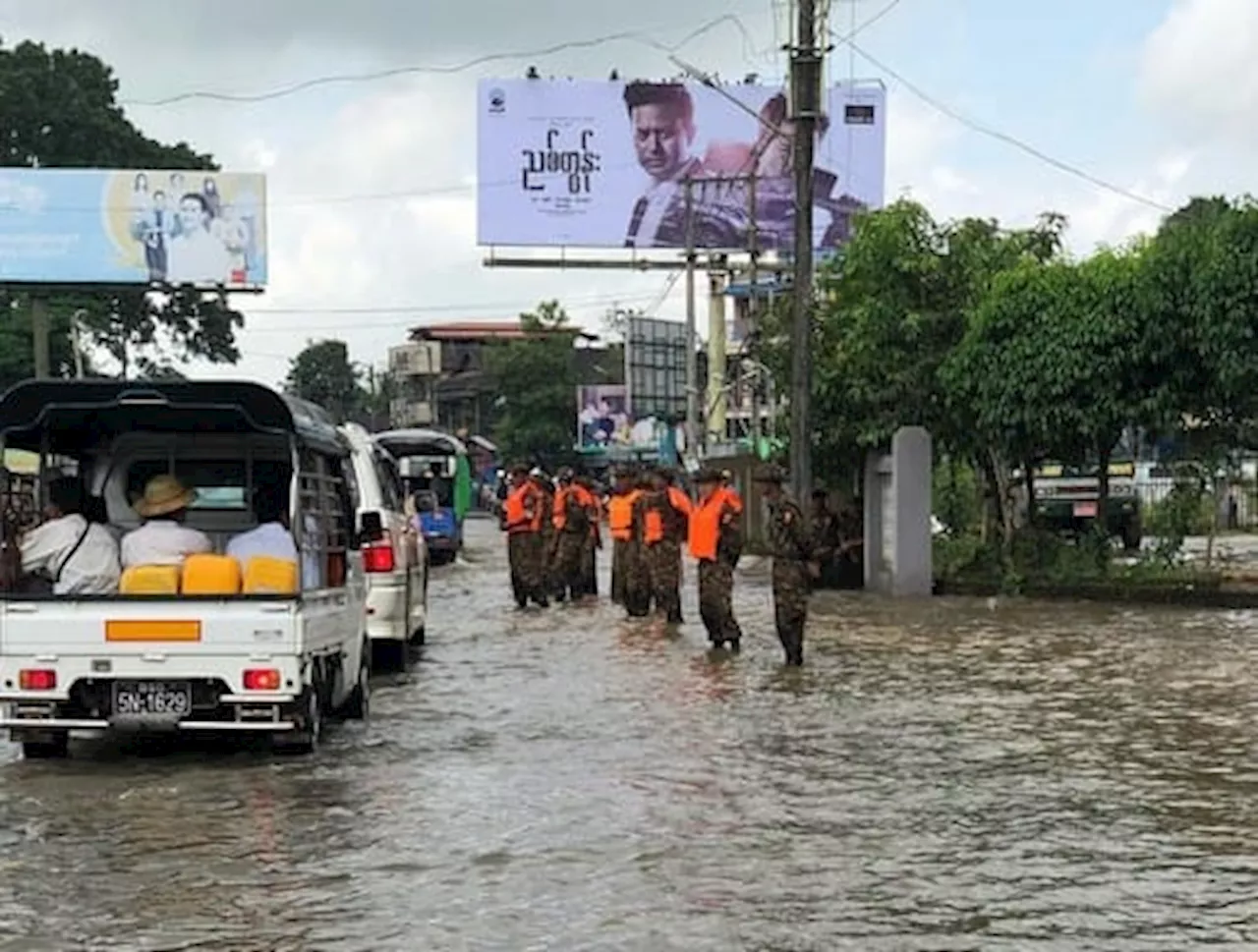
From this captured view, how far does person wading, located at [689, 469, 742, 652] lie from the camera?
656 inches

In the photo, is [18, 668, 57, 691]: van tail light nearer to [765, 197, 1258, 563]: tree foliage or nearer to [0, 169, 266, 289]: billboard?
[765, 197, 1258, 563]: tree foliage

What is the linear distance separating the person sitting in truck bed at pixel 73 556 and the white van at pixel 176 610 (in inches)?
5.9

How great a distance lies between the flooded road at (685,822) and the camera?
23.0 ft

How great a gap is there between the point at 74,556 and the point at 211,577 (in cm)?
93

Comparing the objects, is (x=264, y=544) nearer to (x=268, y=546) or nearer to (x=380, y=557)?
(x=268, y=546)

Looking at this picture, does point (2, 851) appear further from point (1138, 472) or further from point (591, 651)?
point (1138, 472)

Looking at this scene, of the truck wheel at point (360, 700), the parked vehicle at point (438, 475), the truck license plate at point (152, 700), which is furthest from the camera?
the parked vehicle at point (438, 475)

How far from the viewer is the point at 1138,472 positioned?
37.9 m

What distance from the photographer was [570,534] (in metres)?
23.6

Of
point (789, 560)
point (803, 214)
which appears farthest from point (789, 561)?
point (803, 214)

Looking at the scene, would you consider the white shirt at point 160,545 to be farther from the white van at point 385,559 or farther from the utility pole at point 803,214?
the utility pole at point 803,214

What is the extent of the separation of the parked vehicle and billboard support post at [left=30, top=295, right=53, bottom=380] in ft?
38.3

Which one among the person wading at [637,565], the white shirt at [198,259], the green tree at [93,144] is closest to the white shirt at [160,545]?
the person wading at [637,565]

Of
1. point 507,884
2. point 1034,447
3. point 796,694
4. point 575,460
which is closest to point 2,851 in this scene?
point 507,884
